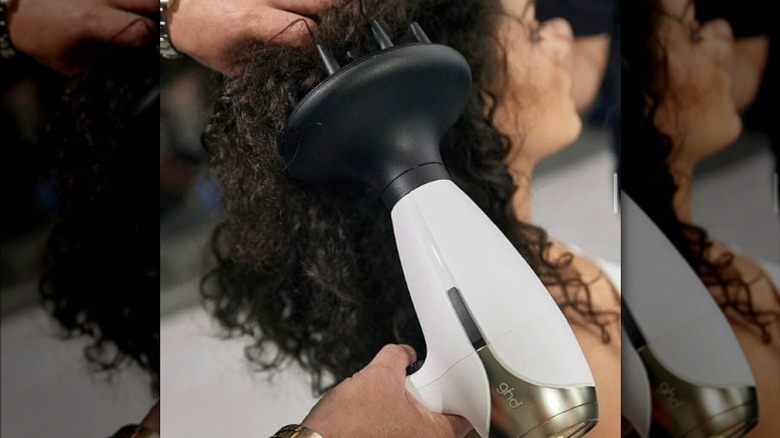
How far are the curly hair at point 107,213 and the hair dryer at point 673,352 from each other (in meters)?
0.81

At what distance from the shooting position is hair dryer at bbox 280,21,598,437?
1279 mm

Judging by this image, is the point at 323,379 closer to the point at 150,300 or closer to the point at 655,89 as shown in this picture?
the point at 150,300

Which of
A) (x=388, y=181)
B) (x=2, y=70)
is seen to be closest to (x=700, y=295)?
(x=388, y=181)

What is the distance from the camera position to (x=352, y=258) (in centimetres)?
140

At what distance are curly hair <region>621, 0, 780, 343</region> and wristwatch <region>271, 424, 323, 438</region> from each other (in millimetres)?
664

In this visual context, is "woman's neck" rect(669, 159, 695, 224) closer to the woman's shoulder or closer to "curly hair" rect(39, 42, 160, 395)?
the woman's shoulder

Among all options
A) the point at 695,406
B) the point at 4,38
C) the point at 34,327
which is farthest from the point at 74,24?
the point at 695,406

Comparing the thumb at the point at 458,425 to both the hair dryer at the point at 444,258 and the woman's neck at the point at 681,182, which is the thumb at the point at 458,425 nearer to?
the hair dryer at the point at 444,258

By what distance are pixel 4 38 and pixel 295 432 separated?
0.86 meters

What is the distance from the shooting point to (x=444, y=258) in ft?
4.24

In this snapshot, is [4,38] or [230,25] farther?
[4,38]

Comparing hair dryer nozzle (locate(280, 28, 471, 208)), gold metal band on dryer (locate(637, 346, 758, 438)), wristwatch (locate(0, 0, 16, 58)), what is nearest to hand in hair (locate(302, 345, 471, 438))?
hair dryer nozzle (locate(280, 28, 471, 208))

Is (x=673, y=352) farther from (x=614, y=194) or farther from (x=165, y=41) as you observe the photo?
(x=165, y=41)

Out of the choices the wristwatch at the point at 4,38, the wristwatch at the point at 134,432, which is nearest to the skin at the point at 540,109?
the wristwatch at the point at 134,432
